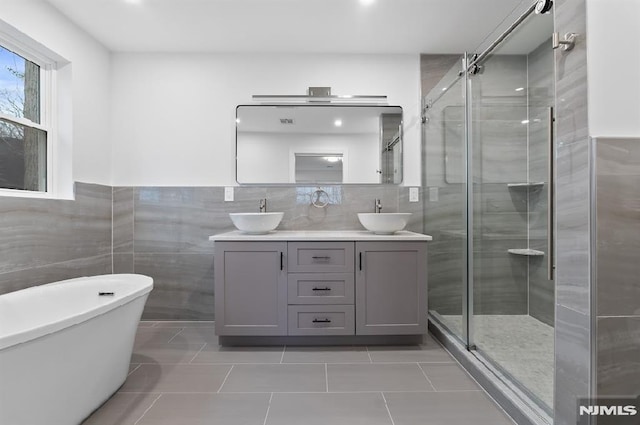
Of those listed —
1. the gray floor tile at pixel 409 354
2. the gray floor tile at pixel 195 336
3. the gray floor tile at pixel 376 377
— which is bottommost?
the gray floor tile at pixel 376 377

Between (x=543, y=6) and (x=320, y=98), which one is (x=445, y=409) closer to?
(x=543, y=6)

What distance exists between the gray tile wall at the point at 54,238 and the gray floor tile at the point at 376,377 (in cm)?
196

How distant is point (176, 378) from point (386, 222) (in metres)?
1.69

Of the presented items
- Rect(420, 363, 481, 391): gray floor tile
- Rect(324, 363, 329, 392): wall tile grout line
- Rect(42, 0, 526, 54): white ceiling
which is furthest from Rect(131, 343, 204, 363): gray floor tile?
Rect(42, 0, 526, 54): white ceiling

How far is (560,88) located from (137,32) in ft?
9.27

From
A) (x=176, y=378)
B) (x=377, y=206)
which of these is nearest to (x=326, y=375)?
(x=176, y=378)

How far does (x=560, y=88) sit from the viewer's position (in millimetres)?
1253

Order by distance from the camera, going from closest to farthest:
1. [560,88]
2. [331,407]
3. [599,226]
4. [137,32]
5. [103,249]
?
[599,226] < [560,88] < [331,407] < [137,32] < [103,249]

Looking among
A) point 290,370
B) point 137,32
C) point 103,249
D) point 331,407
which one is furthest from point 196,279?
point 137,32

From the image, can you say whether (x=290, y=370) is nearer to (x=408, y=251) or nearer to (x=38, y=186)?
(x=408, y=251)

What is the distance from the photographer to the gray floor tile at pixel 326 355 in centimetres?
212

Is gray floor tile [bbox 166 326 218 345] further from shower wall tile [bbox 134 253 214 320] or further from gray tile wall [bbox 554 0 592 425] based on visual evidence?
gray tile wall [bbox 554 0 592 425]

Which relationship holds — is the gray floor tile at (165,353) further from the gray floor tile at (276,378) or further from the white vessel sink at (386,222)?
the white vessel sink at (386,222)

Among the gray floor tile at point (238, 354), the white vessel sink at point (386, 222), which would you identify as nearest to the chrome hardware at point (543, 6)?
the white vessel sink at point (386, 222)
